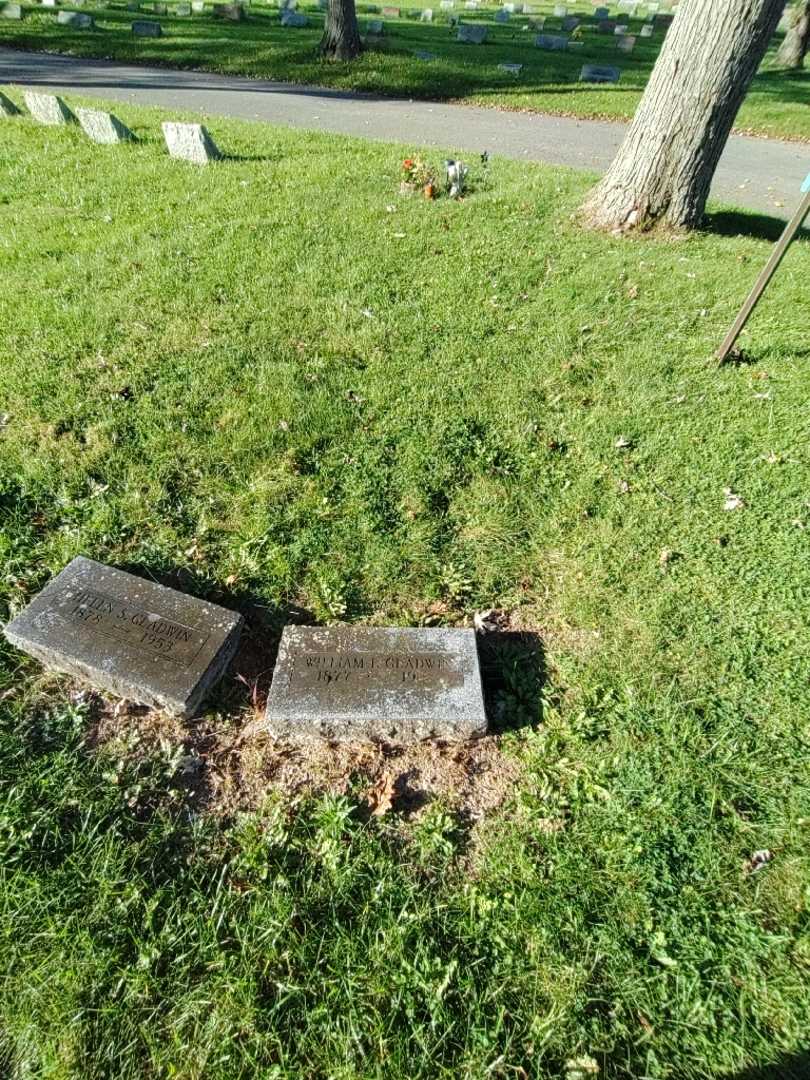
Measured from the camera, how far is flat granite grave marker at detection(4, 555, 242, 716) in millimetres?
2688

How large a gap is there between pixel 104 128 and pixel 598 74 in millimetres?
12653

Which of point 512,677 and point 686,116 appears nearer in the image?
point 512,677

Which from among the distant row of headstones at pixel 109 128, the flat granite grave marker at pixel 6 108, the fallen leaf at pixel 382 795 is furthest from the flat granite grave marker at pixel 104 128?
the fallen leaf at pixel 382 795

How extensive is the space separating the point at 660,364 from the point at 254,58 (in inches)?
609

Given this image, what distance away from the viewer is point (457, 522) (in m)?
3.70

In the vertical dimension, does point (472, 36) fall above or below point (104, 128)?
below

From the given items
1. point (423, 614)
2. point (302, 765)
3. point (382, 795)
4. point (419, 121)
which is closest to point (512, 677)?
point (423, 614)

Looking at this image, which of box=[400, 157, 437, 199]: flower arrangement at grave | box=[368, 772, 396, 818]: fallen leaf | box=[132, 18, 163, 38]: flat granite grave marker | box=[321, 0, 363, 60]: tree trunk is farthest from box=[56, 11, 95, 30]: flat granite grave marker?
box=[368, 772, 396, 818]: fallen leaf

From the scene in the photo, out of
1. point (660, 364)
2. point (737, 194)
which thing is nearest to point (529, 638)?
point (660, 364)

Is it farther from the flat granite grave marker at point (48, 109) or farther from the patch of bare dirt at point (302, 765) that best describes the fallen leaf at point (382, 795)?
the flat granite grave marker at point (48, 109)

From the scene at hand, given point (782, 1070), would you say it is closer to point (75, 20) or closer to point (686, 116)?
point (686, 116)

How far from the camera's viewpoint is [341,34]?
14320mm

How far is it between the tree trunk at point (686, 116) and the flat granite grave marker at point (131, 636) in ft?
20.2

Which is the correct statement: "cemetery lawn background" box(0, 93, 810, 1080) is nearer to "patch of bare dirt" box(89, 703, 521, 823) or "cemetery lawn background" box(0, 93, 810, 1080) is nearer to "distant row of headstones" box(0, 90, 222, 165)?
"patch of bare dirt" box(89, 703, 521, 823)
